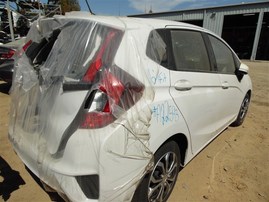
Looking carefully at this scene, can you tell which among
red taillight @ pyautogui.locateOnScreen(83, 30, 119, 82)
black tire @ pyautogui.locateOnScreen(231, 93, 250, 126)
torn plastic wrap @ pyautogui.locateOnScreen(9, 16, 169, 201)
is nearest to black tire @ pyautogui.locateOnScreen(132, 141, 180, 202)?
torn plastic wrap @ pyautogui.locateOnScreen(9, 16, 169, 201)

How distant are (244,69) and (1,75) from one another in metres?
4.98

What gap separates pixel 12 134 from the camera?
7.72ft

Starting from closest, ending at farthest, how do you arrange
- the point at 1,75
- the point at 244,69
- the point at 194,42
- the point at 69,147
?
the point at 69,147 → the point at 194,42 → the point at 244,69 → the point at 1,75

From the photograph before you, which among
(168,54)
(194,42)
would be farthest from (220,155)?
(168,54)

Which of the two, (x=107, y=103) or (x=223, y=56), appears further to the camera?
(x=223, y=56)

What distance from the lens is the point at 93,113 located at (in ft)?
5.48

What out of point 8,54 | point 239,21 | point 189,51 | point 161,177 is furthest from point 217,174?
point 239,21

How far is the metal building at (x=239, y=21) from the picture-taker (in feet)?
64.2

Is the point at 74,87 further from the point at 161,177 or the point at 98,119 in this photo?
the point at 161,177

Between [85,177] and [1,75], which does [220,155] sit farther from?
[1,75]

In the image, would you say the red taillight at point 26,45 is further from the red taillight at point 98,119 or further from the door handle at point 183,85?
the door handle at point 183,85

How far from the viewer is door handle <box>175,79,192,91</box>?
2.20 metres

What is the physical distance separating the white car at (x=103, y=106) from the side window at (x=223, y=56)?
923 millimetres

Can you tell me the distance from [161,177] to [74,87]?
4.08 ft
